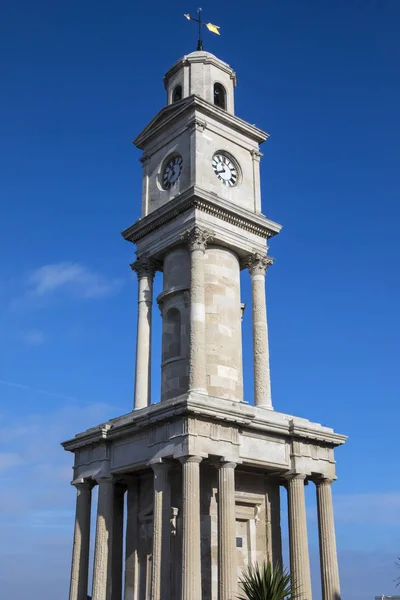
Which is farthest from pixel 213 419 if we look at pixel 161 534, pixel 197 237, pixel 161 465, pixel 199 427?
pixel 197 237

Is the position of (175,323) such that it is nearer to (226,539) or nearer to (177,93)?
(226,539)

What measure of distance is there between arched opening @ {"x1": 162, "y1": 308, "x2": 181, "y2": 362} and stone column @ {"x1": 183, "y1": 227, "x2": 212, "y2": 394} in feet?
8.87

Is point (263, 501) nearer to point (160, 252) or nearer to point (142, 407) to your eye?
point (142, 407)

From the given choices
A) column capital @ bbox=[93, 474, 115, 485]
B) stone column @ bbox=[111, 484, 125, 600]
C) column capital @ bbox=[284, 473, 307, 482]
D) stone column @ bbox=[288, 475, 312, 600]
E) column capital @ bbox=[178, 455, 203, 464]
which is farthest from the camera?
stone column @ bbox=[111, 484, 125, 600]

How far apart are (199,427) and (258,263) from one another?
10683 mm

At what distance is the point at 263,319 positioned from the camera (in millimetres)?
36094

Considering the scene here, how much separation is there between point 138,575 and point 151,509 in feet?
9.28

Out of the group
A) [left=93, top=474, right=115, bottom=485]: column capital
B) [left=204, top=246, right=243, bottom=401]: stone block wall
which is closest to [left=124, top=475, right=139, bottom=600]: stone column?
[left=93, top=474, right=115, bottom=485]: column capital

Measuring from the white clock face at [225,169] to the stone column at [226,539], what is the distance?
49.0 ft

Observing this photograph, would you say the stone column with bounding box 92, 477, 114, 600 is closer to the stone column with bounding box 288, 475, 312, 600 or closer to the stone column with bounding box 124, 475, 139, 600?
the stone column with bounding box 124, 475, 139, 600

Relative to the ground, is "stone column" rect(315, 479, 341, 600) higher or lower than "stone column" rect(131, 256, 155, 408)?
lower

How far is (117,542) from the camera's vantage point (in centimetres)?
3469

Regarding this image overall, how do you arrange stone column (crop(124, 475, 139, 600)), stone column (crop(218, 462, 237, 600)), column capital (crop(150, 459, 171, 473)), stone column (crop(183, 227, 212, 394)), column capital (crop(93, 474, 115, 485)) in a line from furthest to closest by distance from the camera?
1. column capital (crop(93, 474, 115, 485))
2. stone column (crop(124, 475, 139, 600))
3. stone column (crop(183, 227, 212, 394))
4. column capital (crop(150, 459, 171, 473))
5. stone column (crop(218, 462, 237, 600))

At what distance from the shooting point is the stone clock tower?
29562 mm
